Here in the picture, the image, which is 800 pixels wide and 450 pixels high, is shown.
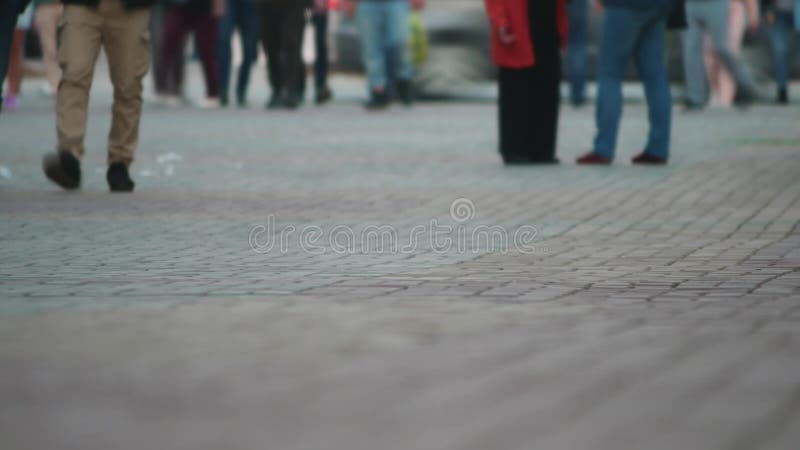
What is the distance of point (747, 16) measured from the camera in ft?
68.3

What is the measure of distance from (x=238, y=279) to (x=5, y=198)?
3.67 meters

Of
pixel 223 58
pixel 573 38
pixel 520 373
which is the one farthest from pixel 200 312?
pixel 223 58

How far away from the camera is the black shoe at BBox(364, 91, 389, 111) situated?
802 inches

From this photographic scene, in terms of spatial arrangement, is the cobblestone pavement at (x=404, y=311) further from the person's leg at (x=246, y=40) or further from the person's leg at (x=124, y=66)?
the person's leg at (x=246, y=40)

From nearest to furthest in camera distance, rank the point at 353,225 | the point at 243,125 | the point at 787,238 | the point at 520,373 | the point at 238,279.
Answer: the point at 520,373 < the point at 238,279 < the point at 787,238 < the point at 353,225 < the point at 243,125

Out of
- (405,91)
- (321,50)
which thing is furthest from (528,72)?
(321,50)

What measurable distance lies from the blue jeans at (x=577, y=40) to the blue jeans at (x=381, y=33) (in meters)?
1.74

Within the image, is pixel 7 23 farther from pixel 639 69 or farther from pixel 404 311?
pixel 404 311

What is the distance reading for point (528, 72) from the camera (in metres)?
13.1

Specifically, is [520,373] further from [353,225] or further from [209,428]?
[353,225]

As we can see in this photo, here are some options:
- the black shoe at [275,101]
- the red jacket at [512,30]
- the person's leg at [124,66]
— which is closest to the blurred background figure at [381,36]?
the black shoe at [275,101]

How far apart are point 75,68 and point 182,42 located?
11.0 meters

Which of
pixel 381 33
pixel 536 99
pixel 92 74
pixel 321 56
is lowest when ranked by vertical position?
pixel 321 56

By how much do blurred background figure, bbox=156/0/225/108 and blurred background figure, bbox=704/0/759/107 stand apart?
532 centimetres
